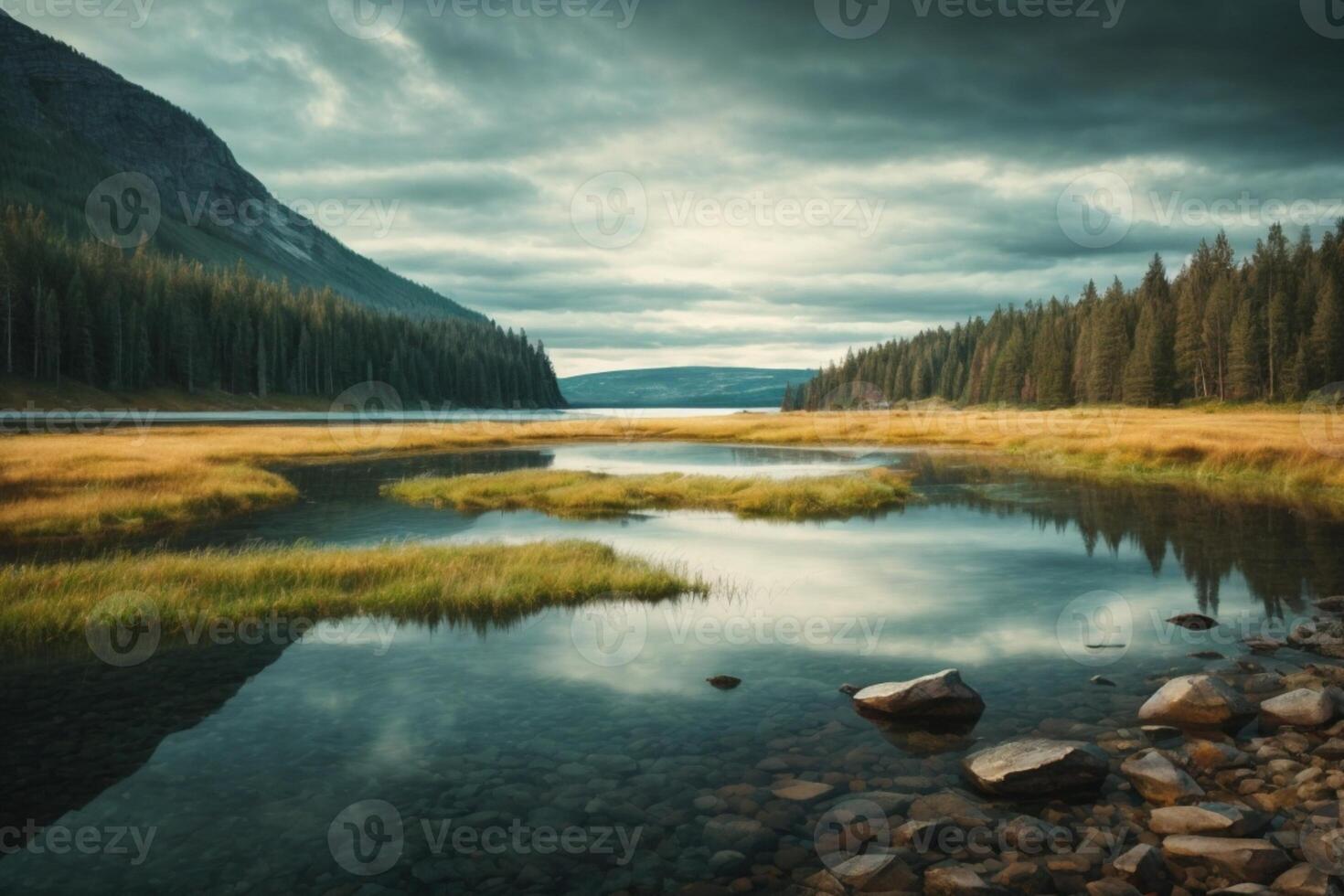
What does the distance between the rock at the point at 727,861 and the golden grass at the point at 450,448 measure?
28.7 meters

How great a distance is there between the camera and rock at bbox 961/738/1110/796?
9.51 meters

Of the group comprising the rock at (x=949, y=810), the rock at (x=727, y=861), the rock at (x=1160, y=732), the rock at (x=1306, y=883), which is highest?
the rock at (x=1306, y=883)

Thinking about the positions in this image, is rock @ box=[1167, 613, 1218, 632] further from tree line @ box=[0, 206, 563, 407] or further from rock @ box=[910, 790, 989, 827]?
tree line @ box=[0, 206, 563, 407]

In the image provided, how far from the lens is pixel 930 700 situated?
12.0 metres

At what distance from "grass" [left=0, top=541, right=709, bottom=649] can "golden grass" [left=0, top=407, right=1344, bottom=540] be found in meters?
12.1

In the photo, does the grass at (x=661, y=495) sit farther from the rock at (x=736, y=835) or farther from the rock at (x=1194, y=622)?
the rock at (x=736, y=835)

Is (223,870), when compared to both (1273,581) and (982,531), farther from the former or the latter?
(982,531)

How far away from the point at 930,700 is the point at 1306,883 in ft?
16.9

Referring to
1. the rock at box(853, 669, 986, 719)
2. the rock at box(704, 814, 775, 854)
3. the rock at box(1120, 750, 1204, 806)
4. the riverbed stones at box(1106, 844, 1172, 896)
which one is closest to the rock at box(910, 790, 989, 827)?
the riverbed stones at box(1106, 844, 1172, 896)

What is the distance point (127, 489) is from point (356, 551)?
19395 mm

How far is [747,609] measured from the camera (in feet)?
63.6

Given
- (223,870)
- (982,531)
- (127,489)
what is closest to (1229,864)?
(223,870)

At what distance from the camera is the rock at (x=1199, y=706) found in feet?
37.8

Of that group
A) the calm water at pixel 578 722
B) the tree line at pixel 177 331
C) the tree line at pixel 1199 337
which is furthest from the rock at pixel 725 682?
the tree line at pixel 177 331
